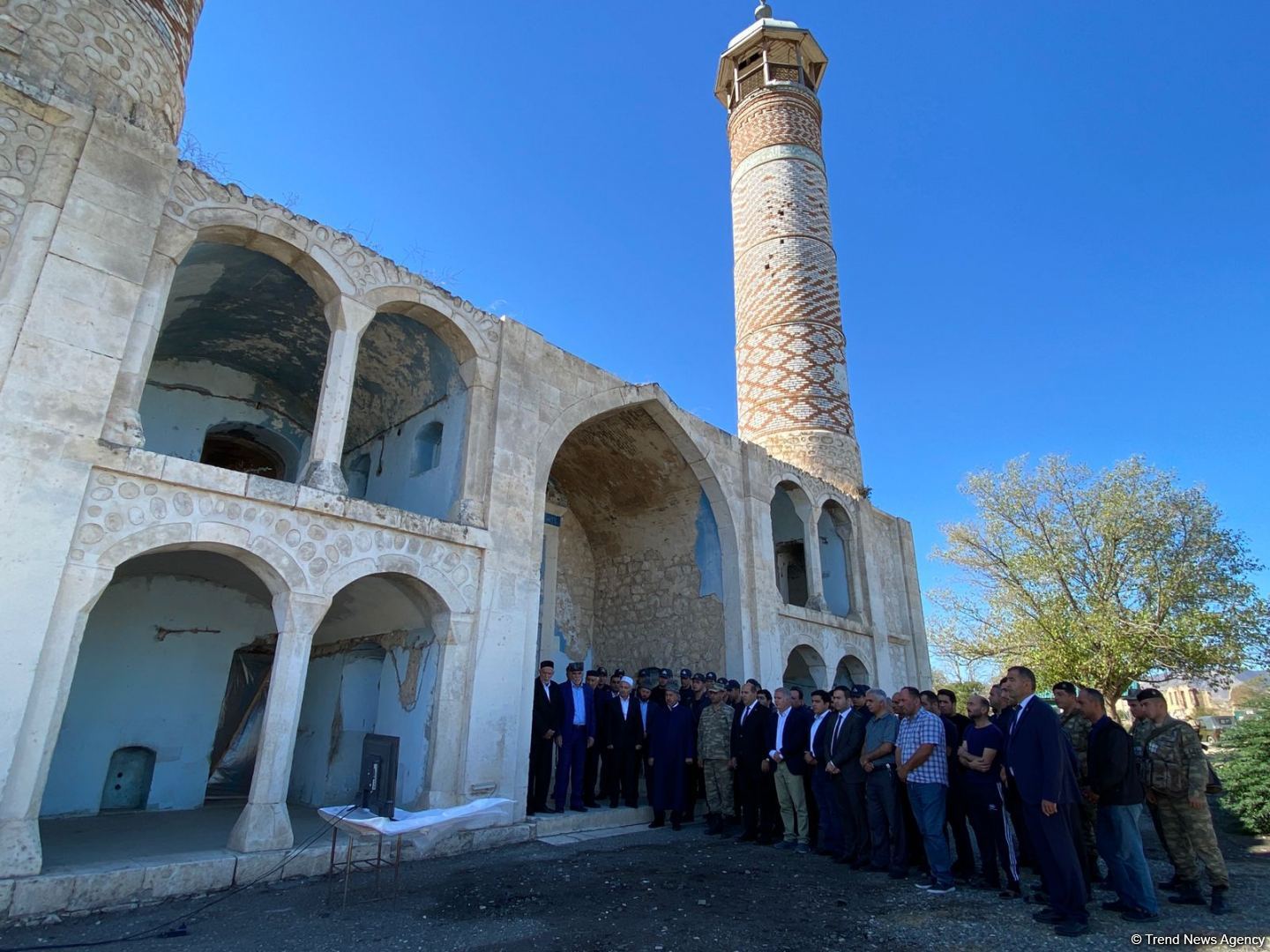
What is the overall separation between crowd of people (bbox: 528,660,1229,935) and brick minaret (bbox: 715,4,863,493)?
7.51 metres

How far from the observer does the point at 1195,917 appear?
15.6 feet

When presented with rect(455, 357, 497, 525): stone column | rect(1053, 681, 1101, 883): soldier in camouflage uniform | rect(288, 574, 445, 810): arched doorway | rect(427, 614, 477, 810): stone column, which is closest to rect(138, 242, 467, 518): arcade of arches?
rect(455, 357, 497, 525): stone column

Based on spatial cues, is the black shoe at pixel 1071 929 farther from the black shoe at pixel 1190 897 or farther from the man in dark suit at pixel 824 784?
the man in dark suit at pixel 824 784

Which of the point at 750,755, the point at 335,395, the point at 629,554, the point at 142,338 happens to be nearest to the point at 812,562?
the point at 629,554

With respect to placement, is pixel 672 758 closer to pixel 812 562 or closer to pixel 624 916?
pixel 624 916

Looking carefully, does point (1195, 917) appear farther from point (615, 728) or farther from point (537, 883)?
point (615, 728)

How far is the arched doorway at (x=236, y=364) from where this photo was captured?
26.6 feet

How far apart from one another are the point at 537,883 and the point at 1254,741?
26.7 feet

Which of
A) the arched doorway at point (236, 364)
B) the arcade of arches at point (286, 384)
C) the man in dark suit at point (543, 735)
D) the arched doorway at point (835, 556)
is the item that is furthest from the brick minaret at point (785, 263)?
the arched doorway at point (236, 364)

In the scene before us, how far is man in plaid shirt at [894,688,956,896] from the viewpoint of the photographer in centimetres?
548

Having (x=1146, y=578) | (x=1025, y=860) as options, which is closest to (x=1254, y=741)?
(x=1025, y=860)

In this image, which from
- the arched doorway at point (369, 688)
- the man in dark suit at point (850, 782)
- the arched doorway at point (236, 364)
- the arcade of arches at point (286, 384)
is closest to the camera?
the man in dark suit at point (850, 782)

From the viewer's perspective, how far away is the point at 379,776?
479cm

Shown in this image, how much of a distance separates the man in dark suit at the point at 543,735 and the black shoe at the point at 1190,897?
538 centimetres
